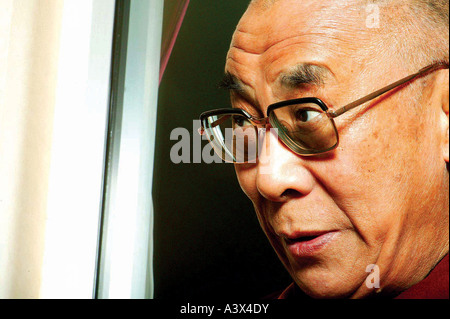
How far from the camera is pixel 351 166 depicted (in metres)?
0.81

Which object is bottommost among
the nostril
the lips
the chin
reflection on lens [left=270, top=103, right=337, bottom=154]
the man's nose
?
the chin

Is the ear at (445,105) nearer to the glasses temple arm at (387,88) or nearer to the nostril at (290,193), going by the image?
the glasses temple arm at (387,88)

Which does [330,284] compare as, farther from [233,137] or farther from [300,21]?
[300,21]

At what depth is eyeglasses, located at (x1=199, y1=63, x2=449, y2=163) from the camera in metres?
0.80

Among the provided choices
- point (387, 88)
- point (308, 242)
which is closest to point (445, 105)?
point (387, 88)

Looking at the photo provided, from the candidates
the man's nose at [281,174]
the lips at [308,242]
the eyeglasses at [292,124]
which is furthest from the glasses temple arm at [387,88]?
the lips at [308,242]

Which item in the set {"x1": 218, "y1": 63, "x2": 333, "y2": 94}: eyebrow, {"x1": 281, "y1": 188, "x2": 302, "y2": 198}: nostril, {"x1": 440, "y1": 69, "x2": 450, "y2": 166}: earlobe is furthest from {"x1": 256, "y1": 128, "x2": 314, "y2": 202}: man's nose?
{"x1": 440, "y1": 69, "x2": 450, "y2": 166}: earlobe

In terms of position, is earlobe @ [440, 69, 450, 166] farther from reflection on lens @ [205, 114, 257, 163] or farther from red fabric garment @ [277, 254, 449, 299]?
reflection on lens @ [205, 114, 257, 163]

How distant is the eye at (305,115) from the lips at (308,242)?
22 centimetres

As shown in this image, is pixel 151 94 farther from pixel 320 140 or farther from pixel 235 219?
pixel 320 140

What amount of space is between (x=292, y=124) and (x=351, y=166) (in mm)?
134

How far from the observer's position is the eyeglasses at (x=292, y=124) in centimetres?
80

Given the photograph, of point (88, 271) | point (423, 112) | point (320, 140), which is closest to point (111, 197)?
point (88, 271)

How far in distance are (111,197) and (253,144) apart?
1.72 ft
